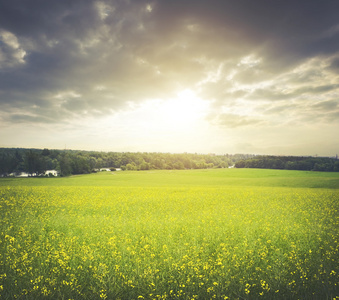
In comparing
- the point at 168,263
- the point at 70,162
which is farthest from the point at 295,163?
the point at 168,263

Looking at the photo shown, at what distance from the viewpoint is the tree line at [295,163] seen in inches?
3696

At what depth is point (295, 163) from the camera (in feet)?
354

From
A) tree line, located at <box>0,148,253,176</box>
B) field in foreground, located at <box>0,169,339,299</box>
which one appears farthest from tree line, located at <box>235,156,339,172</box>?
field in foreground, located at <box>0,169,339,299</box>

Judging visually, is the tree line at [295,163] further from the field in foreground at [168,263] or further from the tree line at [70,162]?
the field in foreground at [168,263]

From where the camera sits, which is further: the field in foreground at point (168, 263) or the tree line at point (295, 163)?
the tree line at point (295, 163)

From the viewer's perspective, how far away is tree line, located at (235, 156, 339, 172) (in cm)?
9387

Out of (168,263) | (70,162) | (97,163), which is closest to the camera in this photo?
(168,263)

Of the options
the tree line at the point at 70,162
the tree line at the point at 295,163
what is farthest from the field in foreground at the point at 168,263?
the tree line at the point at 295,163

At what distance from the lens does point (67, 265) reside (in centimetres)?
646

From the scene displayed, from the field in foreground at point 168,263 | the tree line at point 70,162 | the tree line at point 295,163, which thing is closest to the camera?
the field in foreground at point 168,263

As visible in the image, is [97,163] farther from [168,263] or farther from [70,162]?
[168,263]

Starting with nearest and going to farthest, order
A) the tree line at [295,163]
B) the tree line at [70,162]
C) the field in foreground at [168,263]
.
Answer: the field in foreground at [168,263], the tree line at [70,162], the tree line at [295,163]

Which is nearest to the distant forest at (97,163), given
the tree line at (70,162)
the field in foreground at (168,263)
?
the tree line at (70,162)

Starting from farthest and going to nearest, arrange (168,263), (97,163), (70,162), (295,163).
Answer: (97,163), (295,163), (70,162), (168,263)
